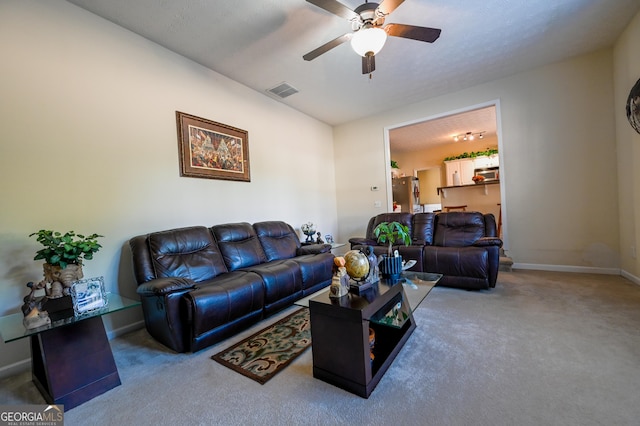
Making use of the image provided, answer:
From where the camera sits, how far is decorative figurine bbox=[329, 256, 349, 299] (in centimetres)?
161

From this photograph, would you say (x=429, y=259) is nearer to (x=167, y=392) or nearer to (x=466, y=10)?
(x=466, y=10)

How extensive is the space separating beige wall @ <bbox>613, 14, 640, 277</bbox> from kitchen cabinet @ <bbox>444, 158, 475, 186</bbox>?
4096 millimetres

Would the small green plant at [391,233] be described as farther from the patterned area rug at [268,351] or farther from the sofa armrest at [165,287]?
the sofa armrest at [165,287]

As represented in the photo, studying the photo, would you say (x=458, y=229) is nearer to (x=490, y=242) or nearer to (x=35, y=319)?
(x=490, y=242)

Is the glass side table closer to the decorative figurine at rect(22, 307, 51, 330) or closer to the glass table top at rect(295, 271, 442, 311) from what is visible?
the decorative figurine at rect(22, 307, 51, 330)

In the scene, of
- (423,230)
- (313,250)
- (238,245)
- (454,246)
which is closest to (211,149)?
(238,245)

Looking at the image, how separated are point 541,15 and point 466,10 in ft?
2.75

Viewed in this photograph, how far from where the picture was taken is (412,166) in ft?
27.2

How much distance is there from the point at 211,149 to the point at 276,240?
143 centimetres

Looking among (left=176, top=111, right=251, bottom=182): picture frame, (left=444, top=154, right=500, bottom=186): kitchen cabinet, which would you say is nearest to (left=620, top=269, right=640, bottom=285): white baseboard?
(left=444, top=154, right=500, bottom=186): kitchen cabinet

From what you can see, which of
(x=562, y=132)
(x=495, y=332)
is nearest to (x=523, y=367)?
(x=495, y=332)

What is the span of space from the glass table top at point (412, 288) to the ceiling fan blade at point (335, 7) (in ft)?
6.68

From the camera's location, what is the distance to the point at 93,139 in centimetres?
227

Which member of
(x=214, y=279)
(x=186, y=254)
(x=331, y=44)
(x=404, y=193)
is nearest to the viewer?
(x=331, y=44)
